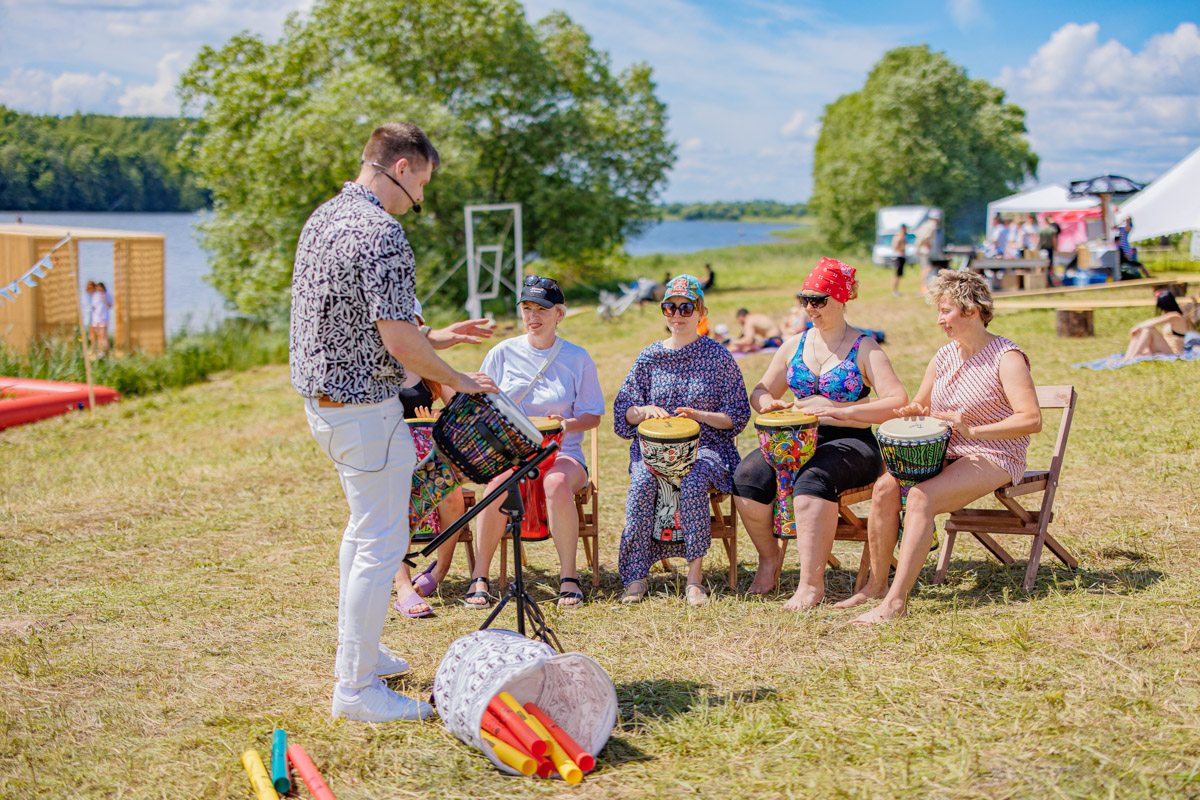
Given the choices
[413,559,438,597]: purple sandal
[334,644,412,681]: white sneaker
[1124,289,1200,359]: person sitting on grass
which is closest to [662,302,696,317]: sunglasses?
[413,559,438,597]: purple sandal

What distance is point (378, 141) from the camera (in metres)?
3.20

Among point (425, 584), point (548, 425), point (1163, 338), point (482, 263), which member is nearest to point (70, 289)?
point (482, 263)

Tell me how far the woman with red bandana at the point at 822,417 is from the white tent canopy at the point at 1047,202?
2456 centimetres

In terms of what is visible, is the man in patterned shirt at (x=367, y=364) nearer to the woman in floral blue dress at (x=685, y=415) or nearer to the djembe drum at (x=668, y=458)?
the djembe drum at (x=668, y=458)

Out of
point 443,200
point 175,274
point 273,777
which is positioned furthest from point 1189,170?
point 175,274

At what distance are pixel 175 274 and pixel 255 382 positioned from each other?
24680mm

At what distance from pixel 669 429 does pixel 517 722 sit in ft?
6.01

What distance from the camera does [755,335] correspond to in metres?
13.8

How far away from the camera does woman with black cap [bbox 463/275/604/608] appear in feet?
15.1

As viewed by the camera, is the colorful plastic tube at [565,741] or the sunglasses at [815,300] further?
the sunglasses at [815,300]

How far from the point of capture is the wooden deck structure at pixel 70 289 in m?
14.6

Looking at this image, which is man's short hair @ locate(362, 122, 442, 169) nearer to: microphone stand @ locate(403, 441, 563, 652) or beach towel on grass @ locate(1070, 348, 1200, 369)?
microphone stand @ locate(403, 441, 563, 652)

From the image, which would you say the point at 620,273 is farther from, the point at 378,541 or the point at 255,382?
the point at 378,541

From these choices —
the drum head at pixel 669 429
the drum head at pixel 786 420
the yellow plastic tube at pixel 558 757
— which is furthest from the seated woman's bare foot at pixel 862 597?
the yellow plastic tube at pixel 558 757
